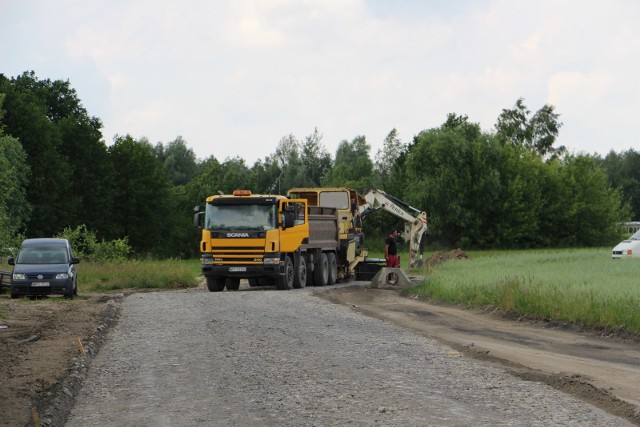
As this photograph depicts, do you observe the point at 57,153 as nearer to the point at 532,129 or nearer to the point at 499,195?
the point at 499,195

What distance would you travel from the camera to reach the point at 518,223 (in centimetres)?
9744

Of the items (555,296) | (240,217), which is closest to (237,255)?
(240,217)

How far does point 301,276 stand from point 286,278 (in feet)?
5.97

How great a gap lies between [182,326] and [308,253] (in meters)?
17.8

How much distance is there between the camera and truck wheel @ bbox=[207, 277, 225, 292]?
3722cm

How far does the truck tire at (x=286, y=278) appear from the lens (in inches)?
1428

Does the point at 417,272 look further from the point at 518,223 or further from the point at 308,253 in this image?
the point at 518,223

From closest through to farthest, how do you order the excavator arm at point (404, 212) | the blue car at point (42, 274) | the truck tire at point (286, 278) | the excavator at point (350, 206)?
the blue car at point (42, 274), the truck tire at point (286, 278), the excavator at point (350, 206), the excavator arm at point (404, 212)

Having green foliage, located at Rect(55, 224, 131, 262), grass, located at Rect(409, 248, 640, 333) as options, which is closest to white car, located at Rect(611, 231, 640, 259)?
grass, located at Rect(409, 248, 640, 333)

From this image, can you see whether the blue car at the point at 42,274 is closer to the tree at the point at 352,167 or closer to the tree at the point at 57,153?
the tree at the point at 57,153

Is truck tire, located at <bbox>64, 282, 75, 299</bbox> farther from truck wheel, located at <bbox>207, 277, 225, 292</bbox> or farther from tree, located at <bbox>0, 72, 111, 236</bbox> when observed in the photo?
tree, located at <bbox>0, 72, 111, 236</bbox>

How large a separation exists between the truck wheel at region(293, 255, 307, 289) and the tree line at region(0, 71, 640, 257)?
94.2ft

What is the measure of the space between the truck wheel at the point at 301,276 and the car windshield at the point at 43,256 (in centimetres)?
854

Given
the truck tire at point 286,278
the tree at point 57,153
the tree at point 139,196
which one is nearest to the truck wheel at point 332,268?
the truck tire at point 286,278
